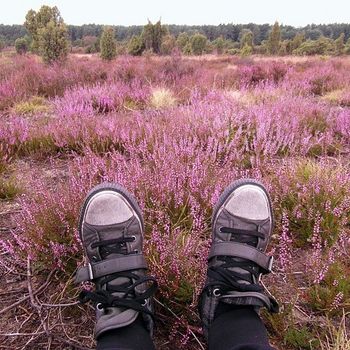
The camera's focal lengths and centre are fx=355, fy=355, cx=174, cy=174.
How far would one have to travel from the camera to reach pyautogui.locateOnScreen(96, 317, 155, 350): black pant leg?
141cm

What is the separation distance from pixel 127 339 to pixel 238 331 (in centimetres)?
46

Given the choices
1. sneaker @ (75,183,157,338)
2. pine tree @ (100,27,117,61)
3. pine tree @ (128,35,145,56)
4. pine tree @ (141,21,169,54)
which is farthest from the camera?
pine tree @ (128,35,145,56)

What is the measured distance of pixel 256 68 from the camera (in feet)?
34.7

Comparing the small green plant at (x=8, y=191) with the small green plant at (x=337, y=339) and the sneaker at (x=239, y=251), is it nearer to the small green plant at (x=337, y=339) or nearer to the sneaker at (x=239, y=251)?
the sneaker at (x=239, y=251)

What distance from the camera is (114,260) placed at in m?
1.74

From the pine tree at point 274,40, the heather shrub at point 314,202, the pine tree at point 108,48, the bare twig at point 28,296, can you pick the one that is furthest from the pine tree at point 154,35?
the bare twig at point 28,296

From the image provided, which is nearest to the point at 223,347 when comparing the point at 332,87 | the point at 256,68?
the point at 332,87

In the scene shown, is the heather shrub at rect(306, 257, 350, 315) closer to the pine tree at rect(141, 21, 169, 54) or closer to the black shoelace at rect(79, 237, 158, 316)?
the black shoelace at rect(79, 237, 158, 316)

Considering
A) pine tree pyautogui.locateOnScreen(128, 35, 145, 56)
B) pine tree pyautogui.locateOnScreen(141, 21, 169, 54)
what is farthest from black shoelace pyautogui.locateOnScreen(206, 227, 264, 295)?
pine tree pyautogui.locateOnScreen(128, 35, 145, 56)

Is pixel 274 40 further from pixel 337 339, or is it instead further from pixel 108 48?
pixel 337 339

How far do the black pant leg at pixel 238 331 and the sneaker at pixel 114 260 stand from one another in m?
0.30

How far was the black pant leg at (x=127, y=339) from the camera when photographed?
4.64 feet

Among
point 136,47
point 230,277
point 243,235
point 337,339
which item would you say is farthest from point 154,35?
point 337,339

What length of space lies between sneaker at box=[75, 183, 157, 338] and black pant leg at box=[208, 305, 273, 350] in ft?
0.98
